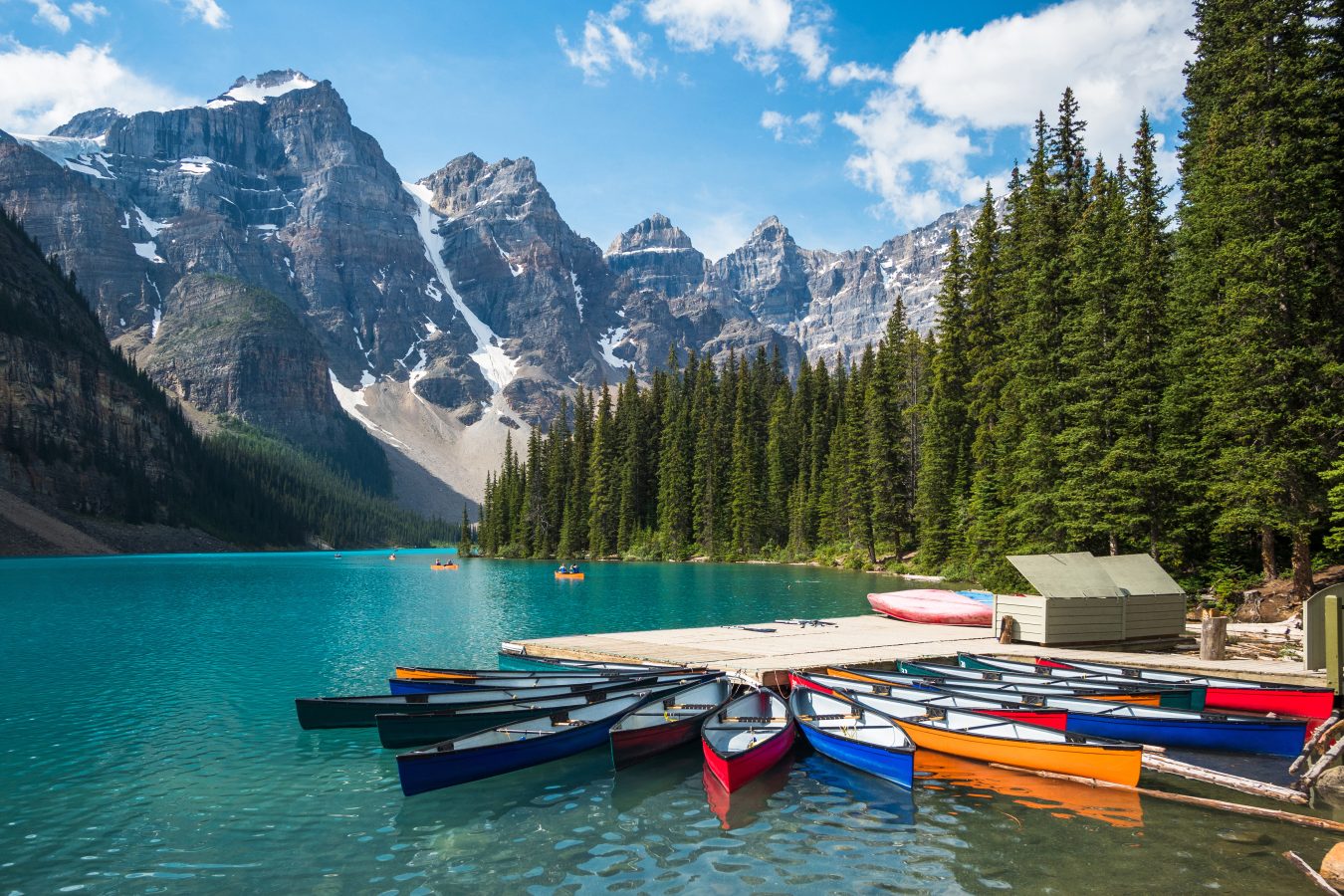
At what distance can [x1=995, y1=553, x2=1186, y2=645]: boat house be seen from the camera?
2556 centimetres

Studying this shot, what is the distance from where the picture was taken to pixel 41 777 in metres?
16.0

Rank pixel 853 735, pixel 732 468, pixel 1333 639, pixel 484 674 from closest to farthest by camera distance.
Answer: pixel 853 735 < pixel 1333 639 < pixel 484 674 < pixel 732 468

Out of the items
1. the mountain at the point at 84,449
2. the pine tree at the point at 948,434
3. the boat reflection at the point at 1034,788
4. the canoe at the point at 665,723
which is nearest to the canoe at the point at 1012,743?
the boat reflection at the point at 1034,788

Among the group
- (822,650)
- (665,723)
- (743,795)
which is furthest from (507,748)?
(822,650)

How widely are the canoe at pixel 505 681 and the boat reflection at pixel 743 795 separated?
5.51 m

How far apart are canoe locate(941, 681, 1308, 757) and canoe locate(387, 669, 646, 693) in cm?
1096

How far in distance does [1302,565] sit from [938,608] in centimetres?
1276

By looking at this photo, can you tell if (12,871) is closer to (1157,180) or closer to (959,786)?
(959,786)

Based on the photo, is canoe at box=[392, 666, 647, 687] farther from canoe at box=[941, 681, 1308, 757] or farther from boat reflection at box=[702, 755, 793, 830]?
canoe at box=[941, 681, 1308, 757]

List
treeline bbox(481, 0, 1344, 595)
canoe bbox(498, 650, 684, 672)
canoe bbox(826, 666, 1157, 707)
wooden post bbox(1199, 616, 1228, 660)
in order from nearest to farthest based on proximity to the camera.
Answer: canoe bbox(826, 666, 1157, 707)
wooden post bbox(1199, 616, 1228, 660)
canoe bbox(498, 650, 684, 672)
treeline bbox(481, 0, 1344, 595)

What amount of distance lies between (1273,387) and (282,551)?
199836 mm

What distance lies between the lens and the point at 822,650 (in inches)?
963

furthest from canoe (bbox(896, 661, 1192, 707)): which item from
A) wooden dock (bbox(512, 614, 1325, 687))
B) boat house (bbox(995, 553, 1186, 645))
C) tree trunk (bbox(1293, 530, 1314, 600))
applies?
tree trunk (bbox(1293, 530, 1314, 600))

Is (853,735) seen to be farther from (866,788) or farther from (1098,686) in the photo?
(1098,686)
